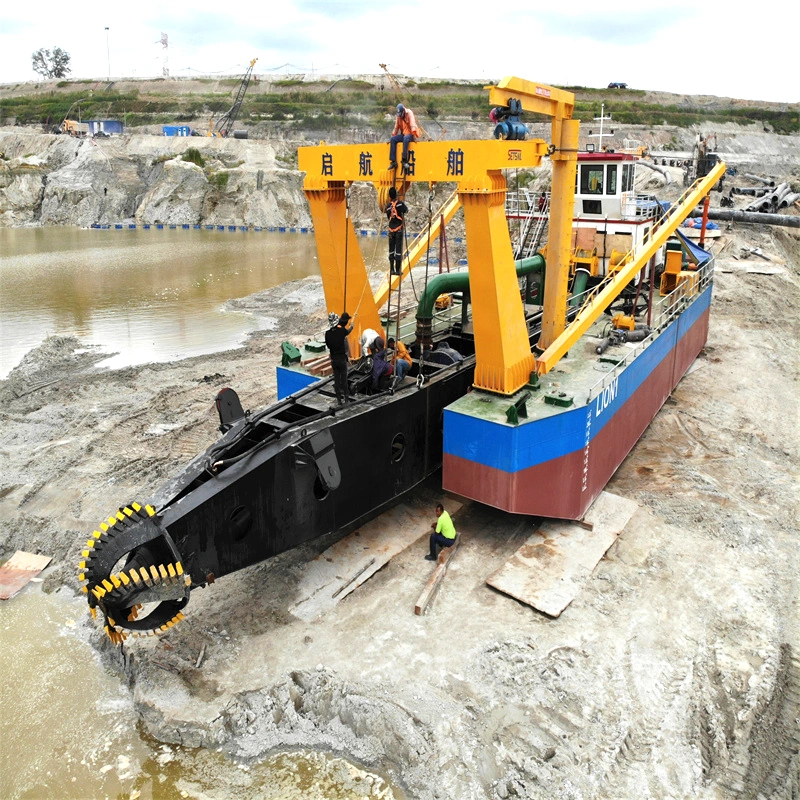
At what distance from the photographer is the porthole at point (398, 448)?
860cm

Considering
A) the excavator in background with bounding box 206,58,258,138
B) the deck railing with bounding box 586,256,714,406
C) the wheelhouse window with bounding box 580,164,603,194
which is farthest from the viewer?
the excavator in background with bounding box 206,58,258,138

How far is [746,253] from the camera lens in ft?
92.0

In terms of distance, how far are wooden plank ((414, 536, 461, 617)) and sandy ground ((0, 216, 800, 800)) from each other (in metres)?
0.12

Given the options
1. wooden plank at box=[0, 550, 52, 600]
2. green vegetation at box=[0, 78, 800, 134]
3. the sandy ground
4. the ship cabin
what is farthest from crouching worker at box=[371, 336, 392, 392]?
green vegetation at box=[0, 78, 800, 134]

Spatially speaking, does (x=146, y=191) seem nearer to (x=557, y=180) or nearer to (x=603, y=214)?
(x=603, y=214)

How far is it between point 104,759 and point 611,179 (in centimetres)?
1273

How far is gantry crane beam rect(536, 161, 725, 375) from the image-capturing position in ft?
32.2

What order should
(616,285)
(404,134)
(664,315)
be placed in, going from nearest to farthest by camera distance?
(404,134) < (616,285) < (664,315)

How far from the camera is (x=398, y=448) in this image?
870 cm

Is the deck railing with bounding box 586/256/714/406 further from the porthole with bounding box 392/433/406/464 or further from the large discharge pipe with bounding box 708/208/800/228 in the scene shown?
the large discharge pipe with bounding box 708/208/800/228

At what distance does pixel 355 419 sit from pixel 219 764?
3.72 metres

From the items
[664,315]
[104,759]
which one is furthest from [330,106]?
[104,759]

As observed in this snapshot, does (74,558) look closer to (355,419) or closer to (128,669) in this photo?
(128,669)

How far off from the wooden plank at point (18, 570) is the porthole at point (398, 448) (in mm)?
4800
